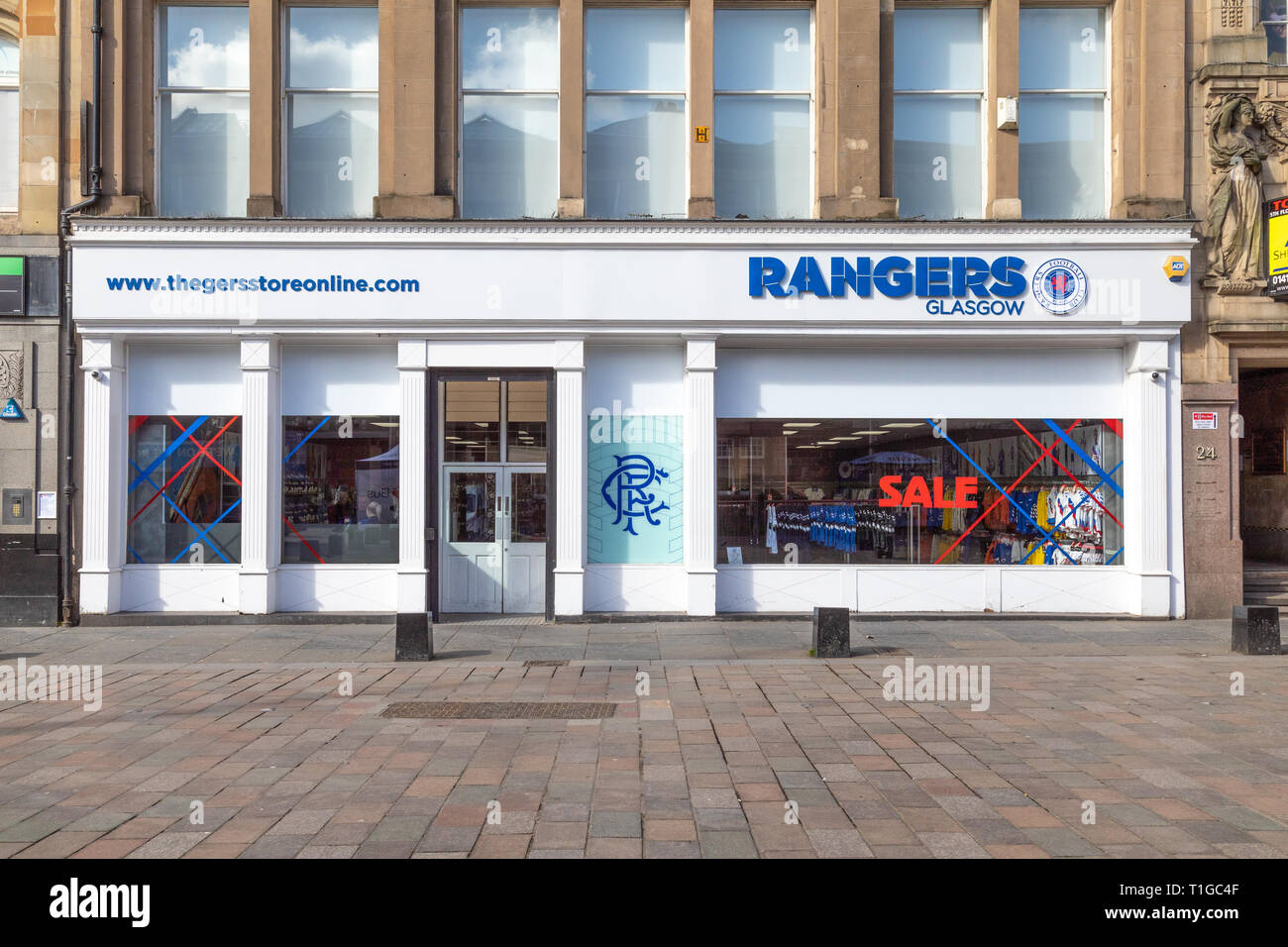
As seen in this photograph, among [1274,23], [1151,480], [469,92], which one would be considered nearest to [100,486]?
[469,92]

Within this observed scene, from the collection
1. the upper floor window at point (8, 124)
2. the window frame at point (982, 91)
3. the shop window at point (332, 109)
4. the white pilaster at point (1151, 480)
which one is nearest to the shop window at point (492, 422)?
the shop window at point (332, 109)

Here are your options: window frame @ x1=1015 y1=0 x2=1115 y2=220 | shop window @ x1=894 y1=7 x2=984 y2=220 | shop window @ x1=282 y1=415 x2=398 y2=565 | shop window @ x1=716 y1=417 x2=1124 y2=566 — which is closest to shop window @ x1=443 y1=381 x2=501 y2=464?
shop window @ x1=282 y1=415 x2=398 y2=565

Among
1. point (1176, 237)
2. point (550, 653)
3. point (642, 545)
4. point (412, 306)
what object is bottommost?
point (550, 653)

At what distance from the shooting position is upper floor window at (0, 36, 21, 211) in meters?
14.6

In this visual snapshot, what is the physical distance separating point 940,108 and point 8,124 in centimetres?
1381

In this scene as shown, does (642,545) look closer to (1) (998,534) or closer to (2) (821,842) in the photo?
(1) (998,534)

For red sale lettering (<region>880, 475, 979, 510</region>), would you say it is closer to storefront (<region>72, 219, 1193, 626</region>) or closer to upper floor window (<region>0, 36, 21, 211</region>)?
storefront (<region>72, 219, 1193, 626</region>)

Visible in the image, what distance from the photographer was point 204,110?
14648mm

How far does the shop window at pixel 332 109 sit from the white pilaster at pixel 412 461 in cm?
251

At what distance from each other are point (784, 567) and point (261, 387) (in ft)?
25.9

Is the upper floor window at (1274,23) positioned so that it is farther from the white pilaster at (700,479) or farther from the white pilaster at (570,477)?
the white pilaster at (570,477)

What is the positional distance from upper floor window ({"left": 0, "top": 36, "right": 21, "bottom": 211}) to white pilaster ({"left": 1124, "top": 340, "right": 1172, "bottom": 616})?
54.4ft

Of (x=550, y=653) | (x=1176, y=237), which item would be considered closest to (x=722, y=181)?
(x=1176, y=237)

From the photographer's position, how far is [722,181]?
14703 mm
